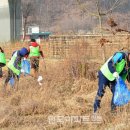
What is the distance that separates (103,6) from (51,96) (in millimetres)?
2741

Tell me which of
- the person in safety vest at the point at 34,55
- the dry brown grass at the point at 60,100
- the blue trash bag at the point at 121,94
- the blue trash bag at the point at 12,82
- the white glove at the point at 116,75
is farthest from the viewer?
the person in safety vest at the point at 34,55

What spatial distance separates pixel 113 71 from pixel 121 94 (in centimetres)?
45

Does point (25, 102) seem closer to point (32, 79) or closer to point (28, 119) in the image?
point (28, 119)

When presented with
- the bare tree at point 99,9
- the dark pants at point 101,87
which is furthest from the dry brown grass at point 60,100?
the bare tree at point 99,9

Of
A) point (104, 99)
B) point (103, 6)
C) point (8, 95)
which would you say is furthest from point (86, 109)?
point (103, 6)

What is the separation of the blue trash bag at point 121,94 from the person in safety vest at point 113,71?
0.12 m

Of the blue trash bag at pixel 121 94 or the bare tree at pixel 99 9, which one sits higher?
the bare tree at pixel 99 9

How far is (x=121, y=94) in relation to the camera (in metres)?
7.69

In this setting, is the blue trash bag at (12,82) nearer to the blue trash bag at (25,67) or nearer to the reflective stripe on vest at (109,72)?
the blue trash bag at (25,67)

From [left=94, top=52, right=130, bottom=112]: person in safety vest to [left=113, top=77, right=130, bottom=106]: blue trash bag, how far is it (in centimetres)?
12

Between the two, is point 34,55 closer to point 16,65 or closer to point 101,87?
point 16,65

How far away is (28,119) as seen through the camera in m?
7.80

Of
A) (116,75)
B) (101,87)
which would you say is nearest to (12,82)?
(101,87)

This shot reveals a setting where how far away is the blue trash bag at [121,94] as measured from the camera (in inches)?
300
